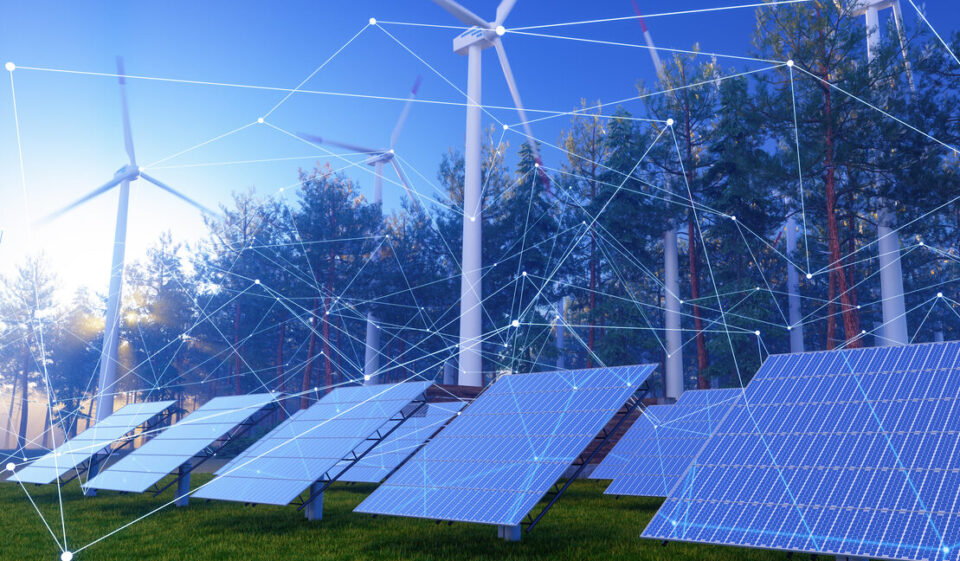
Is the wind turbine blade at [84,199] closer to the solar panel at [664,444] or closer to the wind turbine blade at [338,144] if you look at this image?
the wind turbine blade at [338,144]

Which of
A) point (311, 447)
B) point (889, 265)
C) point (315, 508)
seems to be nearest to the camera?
point (311, 447)

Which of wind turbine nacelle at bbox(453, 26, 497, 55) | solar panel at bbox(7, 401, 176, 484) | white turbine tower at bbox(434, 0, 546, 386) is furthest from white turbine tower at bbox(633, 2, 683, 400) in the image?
solar panel at bbox(7, 401, 176, 484)

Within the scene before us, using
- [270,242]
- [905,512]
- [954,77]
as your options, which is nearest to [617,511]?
[905,512]

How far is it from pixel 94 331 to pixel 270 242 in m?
39.5

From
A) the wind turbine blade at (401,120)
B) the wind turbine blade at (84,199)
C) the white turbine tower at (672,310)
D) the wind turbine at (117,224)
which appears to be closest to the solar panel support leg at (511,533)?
the white turbine tower at (672,310)

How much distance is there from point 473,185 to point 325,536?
27146 millimetres

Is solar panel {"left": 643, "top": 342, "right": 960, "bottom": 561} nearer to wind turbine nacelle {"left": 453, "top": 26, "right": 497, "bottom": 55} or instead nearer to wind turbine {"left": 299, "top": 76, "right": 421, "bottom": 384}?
wind turbine nacelle {"left": 453, "top": 26, "right": 497, "bottom": 55}

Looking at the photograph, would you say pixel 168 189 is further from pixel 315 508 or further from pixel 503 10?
pixel 315 508

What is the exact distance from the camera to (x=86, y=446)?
28359mm

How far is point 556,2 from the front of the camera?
52031 mm

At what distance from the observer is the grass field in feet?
45.5

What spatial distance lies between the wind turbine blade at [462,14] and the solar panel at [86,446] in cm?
2430

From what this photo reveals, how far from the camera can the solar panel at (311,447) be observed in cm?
1695

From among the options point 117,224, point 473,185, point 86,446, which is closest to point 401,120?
point 473,185
